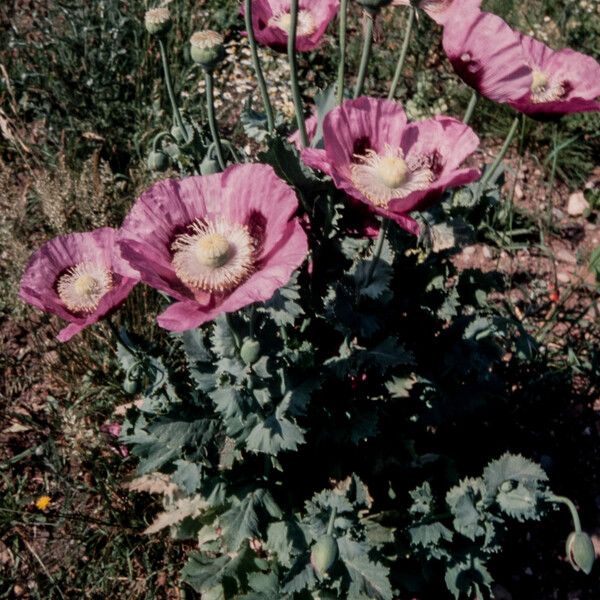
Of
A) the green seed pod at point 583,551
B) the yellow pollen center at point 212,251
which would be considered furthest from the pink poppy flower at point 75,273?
the green seed pod at point 583,551

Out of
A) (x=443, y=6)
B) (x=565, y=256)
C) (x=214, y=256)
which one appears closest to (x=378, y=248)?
(x=214, y=256)

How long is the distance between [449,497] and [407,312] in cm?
51

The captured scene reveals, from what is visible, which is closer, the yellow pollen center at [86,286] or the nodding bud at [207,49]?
the nodding bud at [207,49]

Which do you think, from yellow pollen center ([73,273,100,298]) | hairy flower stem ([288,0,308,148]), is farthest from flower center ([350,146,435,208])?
yellow pollen center ([73,273,100,298])

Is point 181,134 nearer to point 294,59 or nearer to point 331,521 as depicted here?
point 294,59

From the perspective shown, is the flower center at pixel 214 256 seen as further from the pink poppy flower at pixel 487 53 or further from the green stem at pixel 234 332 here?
the pink poppy flower at pixel 487 53

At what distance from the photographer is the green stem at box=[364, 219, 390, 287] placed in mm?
1402

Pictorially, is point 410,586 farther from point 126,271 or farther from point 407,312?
point 126,271

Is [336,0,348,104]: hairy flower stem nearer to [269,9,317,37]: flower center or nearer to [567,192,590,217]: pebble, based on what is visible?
[269,9,317,37]: flower center

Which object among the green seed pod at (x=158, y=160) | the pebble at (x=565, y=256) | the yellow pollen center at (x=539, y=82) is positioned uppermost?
the yellow pollen center at (x=539, y=82)

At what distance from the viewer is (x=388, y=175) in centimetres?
149

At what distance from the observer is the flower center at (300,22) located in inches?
69.6

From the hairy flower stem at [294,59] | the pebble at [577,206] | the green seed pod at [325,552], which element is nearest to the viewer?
the hairy flower stem at [294,59]

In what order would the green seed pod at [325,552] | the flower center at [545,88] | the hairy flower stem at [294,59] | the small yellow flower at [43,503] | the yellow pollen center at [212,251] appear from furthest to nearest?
1. the small yellow flower at [43,503]
2. the flower center at [545,88]
3. the green seed pod at [325,552]
4. the yellow pollen center at [212,251]
5. the hairy flower stem at [294,59]
